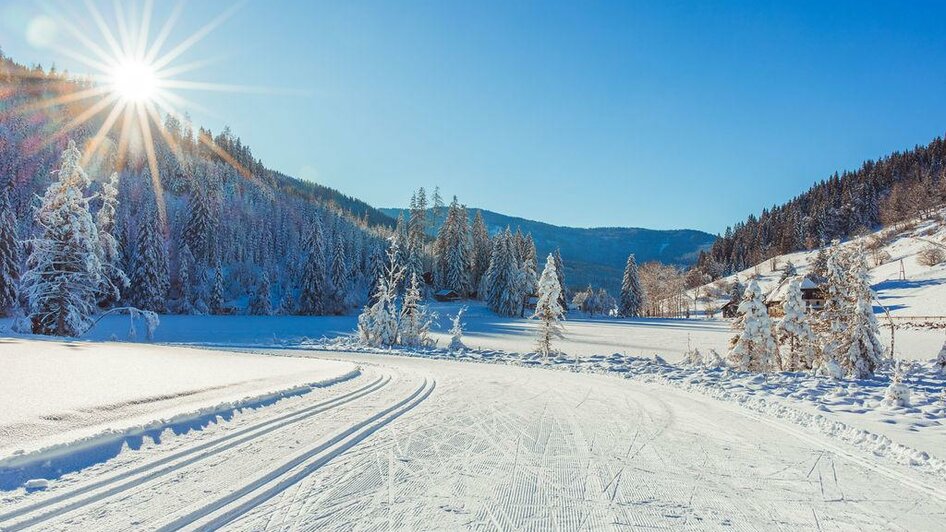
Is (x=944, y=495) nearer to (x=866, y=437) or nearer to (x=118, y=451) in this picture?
(x=866, y=437)

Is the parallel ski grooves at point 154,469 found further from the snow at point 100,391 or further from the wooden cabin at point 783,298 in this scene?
the wooden cabin at point 783,298

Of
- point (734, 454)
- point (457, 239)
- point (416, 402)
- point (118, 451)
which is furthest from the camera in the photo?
point (457, 239)

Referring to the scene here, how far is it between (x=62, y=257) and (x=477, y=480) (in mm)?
26919

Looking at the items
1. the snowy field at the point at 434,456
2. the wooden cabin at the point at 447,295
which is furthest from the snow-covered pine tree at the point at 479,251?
the snowy field at the point at 434,456

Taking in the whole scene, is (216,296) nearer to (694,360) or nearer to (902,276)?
(694,360)

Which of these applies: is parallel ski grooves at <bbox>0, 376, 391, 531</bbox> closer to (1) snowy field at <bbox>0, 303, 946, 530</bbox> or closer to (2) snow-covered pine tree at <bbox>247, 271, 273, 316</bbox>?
(1) snowy field at <bbox>0, 303, 946, 530</bbox>

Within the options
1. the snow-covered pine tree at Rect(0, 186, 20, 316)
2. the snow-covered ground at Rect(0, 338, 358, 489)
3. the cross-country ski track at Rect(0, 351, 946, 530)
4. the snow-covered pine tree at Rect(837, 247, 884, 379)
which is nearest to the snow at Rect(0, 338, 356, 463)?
the snow-covered ground at Rect(0, 338, 358, 489)

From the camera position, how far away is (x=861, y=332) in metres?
15.3

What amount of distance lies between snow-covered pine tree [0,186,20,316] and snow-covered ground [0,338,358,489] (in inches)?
1208

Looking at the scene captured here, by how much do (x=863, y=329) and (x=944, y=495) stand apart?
42.0 feet

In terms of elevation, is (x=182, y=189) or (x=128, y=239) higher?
(x=182, y=189)

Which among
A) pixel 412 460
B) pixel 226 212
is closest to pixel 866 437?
pixel 412 460

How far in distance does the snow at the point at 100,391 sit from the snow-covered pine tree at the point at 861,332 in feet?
52.8

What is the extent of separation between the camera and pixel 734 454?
637 centimetres
